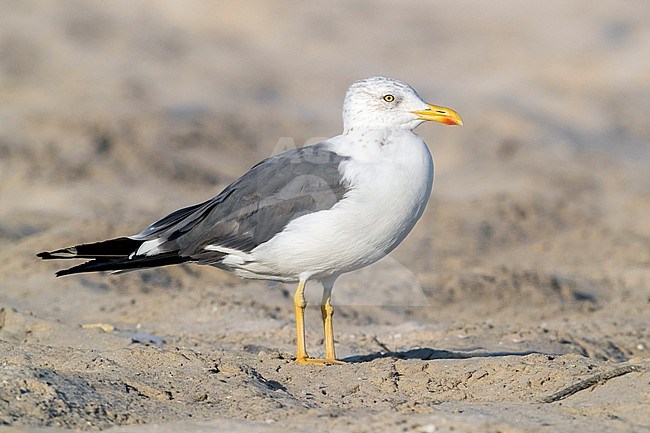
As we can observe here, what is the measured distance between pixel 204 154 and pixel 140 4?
8310 millimetres

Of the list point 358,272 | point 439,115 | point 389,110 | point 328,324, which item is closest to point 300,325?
point 328,324

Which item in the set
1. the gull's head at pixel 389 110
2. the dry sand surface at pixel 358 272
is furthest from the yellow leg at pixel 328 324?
the gull's head at pixel 389 110

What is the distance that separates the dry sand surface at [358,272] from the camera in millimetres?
4875

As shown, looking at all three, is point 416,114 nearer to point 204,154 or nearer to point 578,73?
point 204,154

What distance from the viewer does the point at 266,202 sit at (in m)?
5.87

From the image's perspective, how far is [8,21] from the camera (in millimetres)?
18188

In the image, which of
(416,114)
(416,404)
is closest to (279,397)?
(416,404)

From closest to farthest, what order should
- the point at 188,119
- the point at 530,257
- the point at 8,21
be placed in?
the point at 530,257 < the point at 188,119 < the point at 8,21

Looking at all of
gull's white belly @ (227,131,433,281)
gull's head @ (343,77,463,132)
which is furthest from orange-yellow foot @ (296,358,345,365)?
gull's head @ (343,77,463,132)

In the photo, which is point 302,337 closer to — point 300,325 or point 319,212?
point 300,325

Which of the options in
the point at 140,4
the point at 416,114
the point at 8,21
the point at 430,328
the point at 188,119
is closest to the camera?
the point at 416,114

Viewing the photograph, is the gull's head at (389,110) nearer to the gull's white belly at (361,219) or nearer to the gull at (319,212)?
the gull at (319,212)

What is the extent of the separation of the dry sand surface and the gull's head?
1373 mm

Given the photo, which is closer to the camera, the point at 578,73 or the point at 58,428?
the point at 58,428
